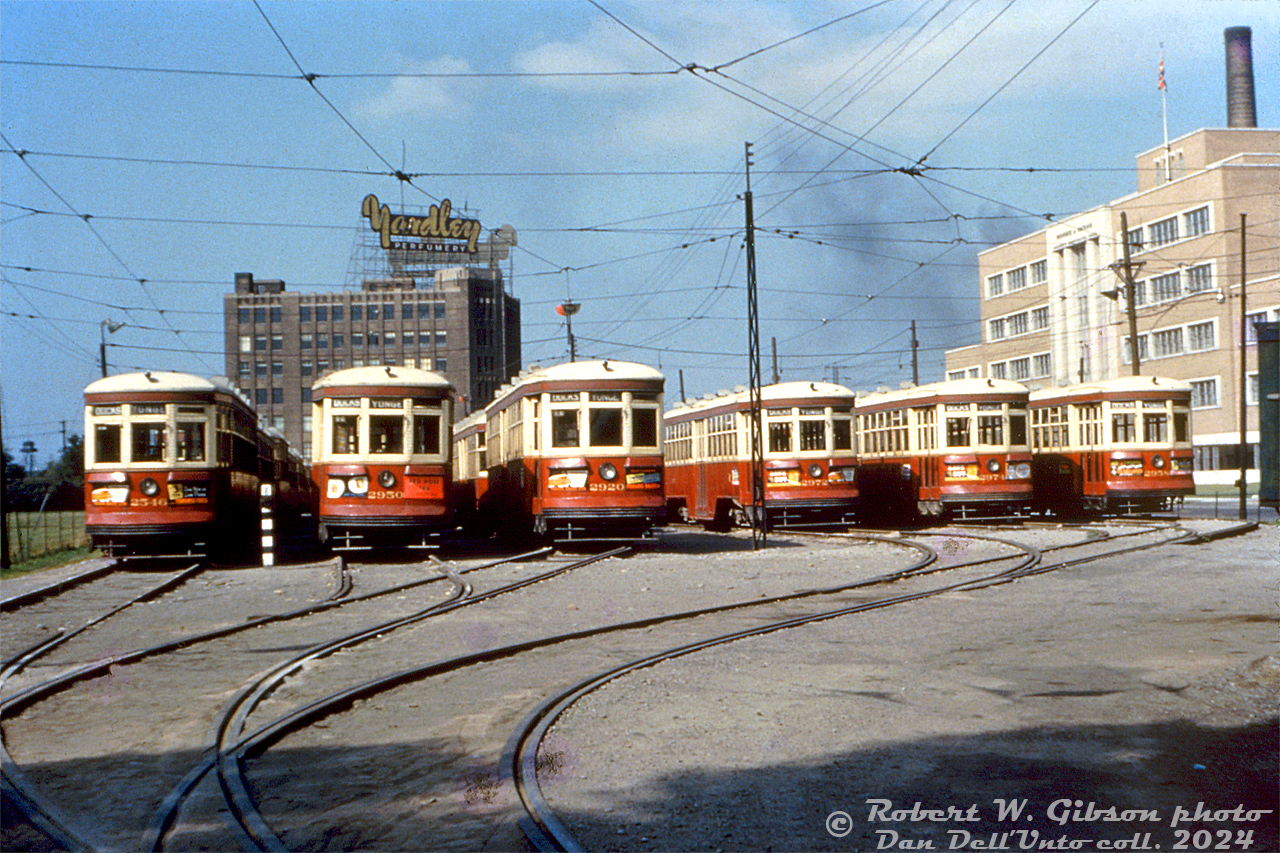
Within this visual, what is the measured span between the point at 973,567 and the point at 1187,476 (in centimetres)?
1335

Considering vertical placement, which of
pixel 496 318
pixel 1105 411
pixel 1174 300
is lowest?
pixel 1105 411

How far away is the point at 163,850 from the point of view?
17.2 feet

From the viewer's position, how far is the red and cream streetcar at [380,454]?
20.1 m

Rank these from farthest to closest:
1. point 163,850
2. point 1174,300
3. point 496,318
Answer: point 496,318 → point 1174,300 → point 163,850

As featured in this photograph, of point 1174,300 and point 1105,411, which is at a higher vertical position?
point 1174,300

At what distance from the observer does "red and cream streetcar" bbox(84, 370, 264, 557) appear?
1981 cm

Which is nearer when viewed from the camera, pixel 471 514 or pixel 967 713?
pixel 967 713

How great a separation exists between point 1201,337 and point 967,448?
39.5 metres

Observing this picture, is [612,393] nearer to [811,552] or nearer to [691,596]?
[811,552]

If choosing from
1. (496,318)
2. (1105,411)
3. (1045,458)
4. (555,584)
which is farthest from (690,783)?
(496,318)

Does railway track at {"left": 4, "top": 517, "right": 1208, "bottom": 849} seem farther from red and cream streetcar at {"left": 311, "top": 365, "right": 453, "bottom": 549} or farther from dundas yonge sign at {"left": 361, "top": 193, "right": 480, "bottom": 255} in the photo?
dundas yonge sign at {"left": 361, "top": 193, "right": 480, "bottom": 255}

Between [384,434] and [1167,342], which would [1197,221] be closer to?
[1167,342]

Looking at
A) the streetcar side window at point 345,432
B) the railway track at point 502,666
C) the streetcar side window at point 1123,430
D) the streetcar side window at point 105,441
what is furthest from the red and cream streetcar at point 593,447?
the streetcar side window at point 1123,430

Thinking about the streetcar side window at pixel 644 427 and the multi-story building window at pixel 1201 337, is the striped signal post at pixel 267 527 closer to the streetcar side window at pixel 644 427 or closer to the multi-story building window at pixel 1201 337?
the streetcar side window at pixel 644 427
